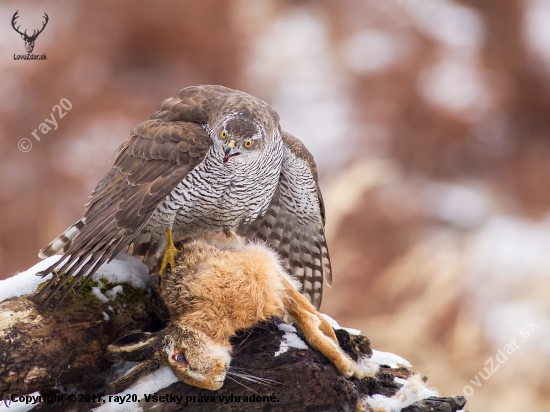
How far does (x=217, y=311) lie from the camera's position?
8.86ft

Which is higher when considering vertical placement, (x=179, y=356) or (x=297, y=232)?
(x=297, y=232)

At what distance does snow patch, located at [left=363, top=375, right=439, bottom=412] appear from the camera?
272 centimetres

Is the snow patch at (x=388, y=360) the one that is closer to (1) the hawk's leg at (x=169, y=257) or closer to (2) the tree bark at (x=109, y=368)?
(2) the tree bark at (x=109, y=368)

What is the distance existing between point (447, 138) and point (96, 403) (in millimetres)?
6976

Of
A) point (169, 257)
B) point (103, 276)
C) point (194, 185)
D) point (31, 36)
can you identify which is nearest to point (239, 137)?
point (194, 185)

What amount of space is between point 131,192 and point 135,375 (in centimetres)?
101

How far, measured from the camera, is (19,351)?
8.37ft

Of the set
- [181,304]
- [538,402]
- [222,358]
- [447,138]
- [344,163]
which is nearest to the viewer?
[222,358]

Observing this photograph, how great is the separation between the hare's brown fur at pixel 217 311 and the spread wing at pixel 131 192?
33 cm

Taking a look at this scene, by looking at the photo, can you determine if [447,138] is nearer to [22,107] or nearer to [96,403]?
[22,107]

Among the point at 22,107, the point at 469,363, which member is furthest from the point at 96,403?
the point at 22,107

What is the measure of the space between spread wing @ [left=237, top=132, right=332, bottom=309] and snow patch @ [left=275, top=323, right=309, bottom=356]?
147 centimetres

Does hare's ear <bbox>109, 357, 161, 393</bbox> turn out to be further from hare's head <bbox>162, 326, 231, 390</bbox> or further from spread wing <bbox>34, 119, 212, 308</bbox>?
spread wing <bbox>34, 119, 212, 308</bbox>

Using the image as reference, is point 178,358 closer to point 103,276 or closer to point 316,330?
point 316,330
